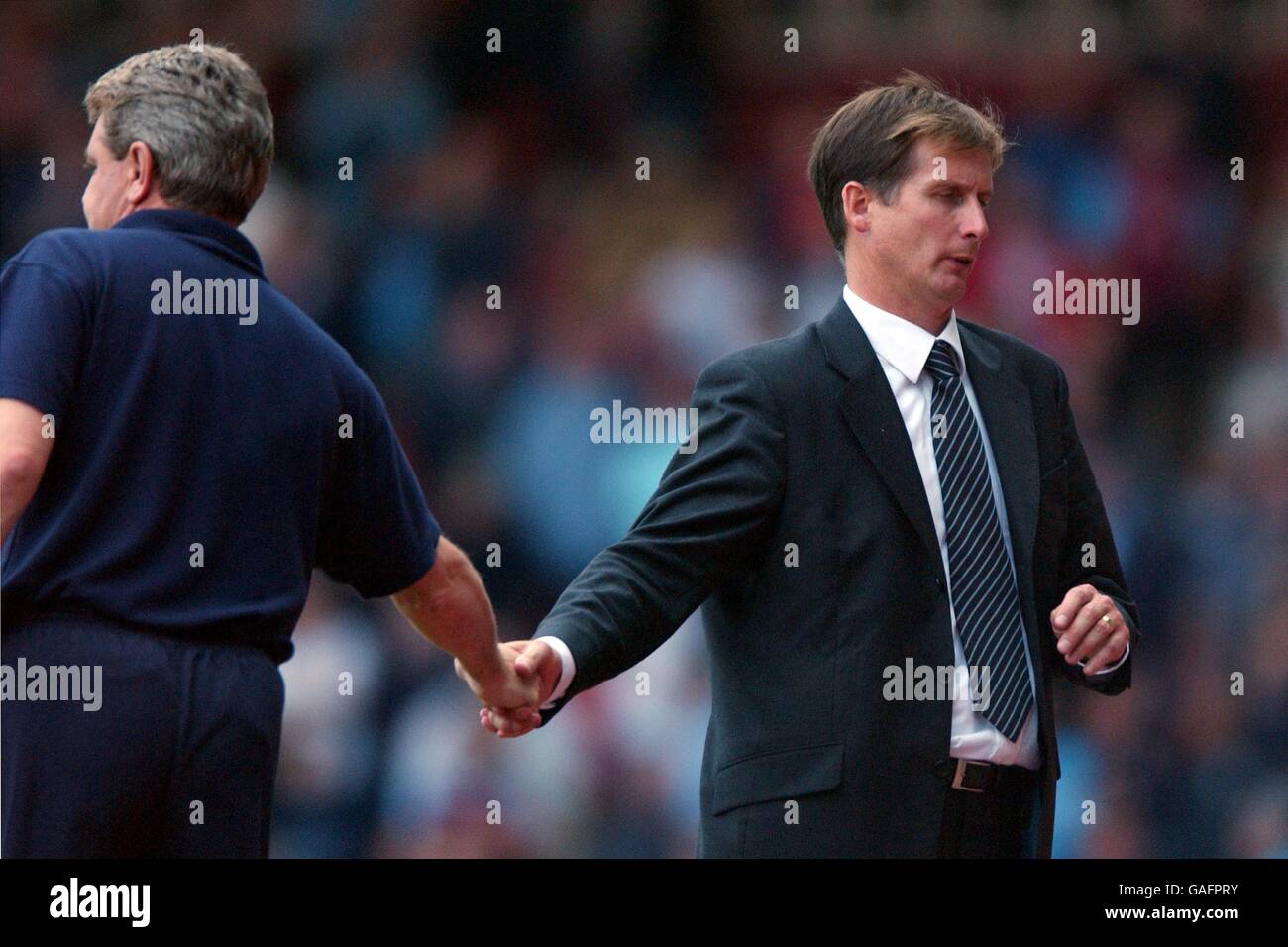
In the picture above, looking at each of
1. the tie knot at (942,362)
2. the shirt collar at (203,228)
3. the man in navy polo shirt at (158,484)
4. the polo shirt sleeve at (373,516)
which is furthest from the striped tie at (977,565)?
the shirt collar at (203,228)

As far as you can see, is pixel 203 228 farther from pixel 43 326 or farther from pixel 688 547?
pixel 688 547

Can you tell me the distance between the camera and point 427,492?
630cm

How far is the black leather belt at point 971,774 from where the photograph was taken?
3312 mm

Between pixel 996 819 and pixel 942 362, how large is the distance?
0.80 metres

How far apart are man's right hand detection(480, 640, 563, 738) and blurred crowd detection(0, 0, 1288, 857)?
243 centimetres

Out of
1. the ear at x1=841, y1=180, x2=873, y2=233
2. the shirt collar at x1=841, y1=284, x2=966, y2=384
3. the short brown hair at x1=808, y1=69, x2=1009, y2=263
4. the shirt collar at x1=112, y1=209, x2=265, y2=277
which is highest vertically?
the short brown hair at x1=808, y1=69, x2=1009, y2=263

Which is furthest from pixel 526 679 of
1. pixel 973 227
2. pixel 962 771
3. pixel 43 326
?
pixel 973 227

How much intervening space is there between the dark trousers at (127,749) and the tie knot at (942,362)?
135 centimetres

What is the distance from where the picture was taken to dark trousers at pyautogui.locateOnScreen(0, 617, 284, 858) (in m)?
2.79

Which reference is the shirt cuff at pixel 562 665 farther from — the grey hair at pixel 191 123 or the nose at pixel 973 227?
the nose at pixel 973 227

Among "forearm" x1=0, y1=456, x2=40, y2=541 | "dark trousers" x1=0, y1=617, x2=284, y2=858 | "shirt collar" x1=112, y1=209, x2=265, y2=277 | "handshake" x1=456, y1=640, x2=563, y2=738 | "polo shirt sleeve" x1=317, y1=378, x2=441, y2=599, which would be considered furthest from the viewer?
"handshake" x1=456, y1=640, x2=563, y2=738

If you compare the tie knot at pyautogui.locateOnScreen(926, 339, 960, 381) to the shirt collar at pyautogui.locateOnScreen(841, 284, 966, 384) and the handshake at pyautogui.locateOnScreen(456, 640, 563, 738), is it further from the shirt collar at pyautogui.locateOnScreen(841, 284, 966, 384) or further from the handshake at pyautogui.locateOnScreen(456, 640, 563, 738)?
the handshake at pyautogui.locateOnScreen(456, 640, 563, 738)

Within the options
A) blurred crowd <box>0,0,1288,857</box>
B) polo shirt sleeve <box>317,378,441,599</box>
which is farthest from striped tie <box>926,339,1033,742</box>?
blurred crowd <box>0,0,1288,857</box>

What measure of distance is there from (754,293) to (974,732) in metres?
3.39
